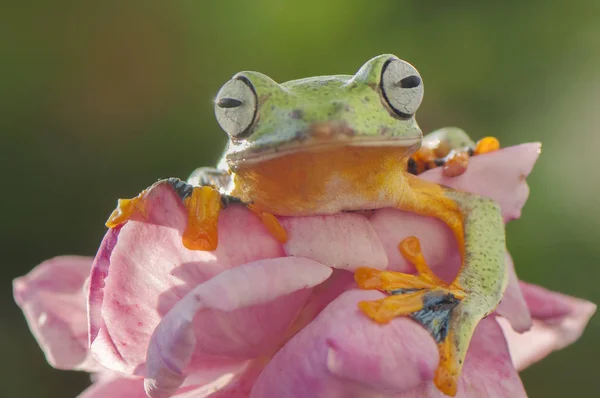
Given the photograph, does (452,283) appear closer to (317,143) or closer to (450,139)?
(317,143)

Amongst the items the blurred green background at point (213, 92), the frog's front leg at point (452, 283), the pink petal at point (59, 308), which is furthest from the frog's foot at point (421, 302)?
the blurred green background at point (213, 92)

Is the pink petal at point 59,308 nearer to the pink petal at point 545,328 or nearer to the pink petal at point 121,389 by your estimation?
the pink petal at point 121,389

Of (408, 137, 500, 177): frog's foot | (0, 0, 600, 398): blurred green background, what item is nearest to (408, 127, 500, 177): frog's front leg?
(408, 137, 500, 177): frog's foot

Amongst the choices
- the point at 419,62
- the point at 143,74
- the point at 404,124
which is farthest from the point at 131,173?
the point at 404,124

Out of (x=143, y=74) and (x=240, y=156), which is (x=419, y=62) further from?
(x=240, y=156)

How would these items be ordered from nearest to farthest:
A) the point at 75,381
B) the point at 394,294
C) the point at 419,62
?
the point at 394,294 < the point at 75,381 < the point at 419,62

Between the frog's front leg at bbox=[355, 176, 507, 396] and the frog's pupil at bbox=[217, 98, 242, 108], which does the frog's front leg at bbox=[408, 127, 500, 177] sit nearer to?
the frog's front leg at bbox=[355, 176, 507, 396]
